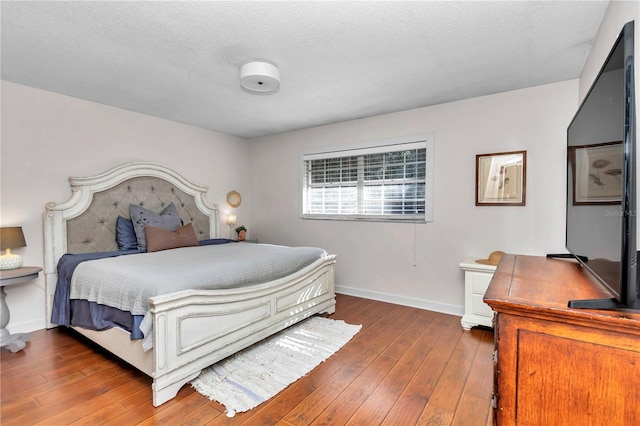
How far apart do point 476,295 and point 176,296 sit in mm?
2618

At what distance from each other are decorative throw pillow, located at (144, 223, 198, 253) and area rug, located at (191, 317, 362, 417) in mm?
1563

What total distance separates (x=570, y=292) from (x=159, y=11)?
2451mm

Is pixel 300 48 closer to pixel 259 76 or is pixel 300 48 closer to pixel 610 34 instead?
pixel 259 76

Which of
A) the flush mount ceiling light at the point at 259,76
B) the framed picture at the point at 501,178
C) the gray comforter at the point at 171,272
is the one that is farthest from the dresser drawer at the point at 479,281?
the flush mount ceiling light at the point at 259,76

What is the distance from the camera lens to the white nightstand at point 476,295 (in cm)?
282

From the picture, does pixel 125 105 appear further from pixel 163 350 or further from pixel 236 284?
pixel 163 350

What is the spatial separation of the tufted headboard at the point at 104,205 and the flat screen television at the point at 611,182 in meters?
3.91

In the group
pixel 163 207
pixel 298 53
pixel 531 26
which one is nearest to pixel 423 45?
pixel 531 26

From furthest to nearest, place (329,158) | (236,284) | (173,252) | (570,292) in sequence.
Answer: (329,158) < (173,252) < (236,284) < (570,292)

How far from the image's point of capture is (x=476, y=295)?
9.45ft

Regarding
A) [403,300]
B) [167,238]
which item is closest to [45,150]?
[167,238]

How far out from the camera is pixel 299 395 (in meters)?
1.90

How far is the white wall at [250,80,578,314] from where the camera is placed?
111 inches

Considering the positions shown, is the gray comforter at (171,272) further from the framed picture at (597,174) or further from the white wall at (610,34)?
the white wall at (610,34)
